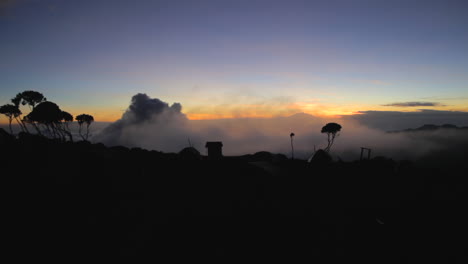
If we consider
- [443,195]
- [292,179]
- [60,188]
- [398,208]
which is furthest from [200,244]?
[443,195]

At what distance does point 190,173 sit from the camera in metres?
21.2

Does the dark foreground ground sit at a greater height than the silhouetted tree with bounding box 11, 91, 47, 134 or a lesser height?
lesser

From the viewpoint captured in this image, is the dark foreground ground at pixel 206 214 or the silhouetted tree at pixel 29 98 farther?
the silhouetted tree at pixel 29 98

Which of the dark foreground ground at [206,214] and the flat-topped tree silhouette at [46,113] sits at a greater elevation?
the flat-topped tree silhouette at [46,113]

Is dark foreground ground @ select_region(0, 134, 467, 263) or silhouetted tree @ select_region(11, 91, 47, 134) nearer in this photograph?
dark foreground ground @ select_region(0, 134, 467, 263)

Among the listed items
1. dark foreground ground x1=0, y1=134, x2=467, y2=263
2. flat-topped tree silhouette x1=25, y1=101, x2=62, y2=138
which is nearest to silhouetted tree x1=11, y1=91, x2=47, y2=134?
flat-topped tree silhouette x1=25, y1=101, x2=62, y2=138

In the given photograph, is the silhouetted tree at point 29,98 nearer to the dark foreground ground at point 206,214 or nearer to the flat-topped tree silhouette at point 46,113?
the flat-topped tree silhouette at point 46,113

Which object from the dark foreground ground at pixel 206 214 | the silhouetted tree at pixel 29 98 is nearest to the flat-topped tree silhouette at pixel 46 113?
the silhouetted tree at pixel 29 98

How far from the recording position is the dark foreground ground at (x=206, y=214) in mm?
11609

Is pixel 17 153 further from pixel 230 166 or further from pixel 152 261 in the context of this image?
pixel 230 166

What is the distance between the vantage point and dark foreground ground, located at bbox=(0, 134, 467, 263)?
11.6 meters

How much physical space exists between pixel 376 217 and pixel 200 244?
46.4ft

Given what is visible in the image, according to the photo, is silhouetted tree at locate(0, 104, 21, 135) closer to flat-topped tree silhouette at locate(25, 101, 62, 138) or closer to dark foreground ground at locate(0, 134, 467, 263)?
flat-topped tree silhouette at locate(25, 101, 62, 138)

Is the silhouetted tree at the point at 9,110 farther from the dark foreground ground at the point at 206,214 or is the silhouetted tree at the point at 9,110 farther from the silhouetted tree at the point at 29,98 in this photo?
the dark foreground ground at the point at 206,214
